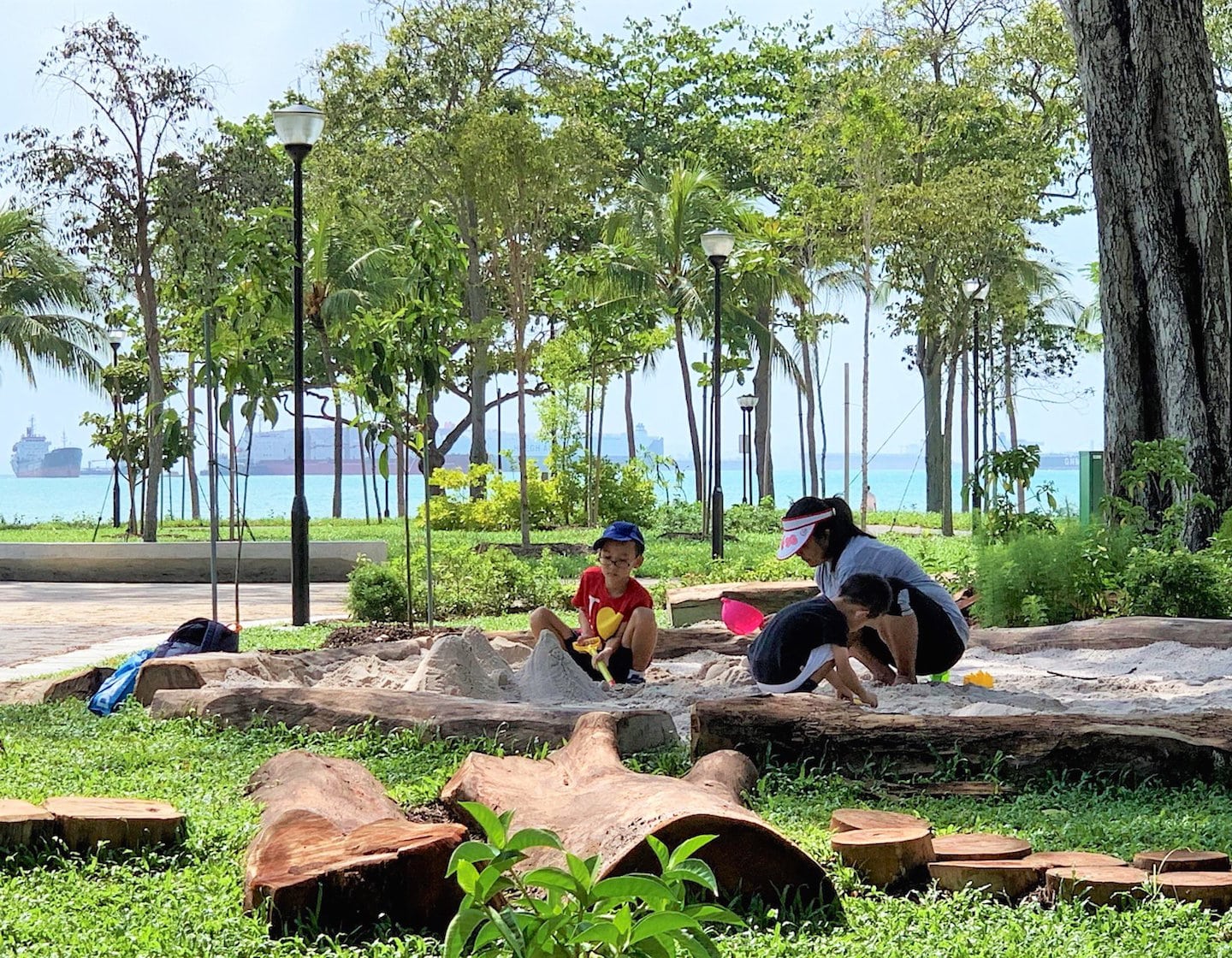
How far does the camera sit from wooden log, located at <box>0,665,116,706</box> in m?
7.62

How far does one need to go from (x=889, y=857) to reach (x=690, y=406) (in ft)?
79.7

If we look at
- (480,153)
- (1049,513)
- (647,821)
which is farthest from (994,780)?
(480,153)

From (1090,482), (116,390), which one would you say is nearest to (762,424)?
(116,390)

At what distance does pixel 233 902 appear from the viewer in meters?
3.57

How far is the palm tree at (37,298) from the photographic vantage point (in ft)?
106

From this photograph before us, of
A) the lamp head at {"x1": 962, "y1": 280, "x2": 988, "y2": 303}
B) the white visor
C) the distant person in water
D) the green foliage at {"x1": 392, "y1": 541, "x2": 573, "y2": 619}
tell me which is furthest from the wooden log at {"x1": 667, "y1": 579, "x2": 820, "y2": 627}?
the lamp head at {"x1": 962, "y1": 280, "x2": 988, "y2": 303}

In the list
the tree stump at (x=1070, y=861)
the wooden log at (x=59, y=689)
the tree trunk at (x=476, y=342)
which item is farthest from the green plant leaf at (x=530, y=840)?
the tree trunk at (x=476, y=342)

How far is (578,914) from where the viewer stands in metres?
2.66

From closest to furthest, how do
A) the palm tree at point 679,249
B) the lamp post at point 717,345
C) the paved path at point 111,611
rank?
the paved path at point 111,611 < the lamp post at point 717,345 < the palm tree at point 679,249

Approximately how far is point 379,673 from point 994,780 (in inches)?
156

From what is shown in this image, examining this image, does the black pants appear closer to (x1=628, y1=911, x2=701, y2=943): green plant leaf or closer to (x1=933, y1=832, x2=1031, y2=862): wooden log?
(x1=933, y1=832, x2=1031, y2=862): wooden log

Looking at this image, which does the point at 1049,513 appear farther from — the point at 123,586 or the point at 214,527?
the point at 123,586

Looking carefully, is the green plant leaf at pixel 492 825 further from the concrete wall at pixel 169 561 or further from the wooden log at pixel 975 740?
the concrete wall at pixel 169 561

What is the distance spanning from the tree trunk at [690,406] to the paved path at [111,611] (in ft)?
35.4
